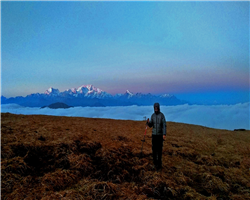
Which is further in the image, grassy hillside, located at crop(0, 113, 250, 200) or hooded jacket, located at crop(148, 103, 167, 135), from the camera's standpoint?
hooded jacket, located at crop(148, 103, 167, 135)

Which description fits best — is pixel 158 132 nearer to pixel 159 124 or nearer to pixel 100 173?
pixel 159 124

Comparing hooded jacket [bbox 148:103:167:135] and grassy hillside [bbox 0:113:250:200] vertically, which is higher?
hooded jacket [bbox 148:103:167:135]

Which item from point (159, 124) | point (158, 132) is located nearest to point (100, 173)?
point (158, 132)

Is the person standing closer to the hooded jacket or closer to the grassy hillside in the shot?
the hooded jacket

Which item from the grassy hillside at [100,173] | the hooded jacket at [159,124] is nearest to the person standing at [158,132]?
the hooded jacket at [159,124]

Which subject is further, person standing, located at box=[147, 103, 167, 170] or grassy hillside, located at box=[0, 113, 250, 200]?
person standing, located at box=[147, 103, 167, 170]

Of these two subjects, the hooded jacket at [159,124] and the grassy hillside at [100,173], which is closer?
the grassy hillside at [100,173]

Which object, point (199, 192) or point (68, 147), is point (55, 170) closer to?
point (68, 147)

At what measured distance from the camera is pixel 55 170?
9.08 meters

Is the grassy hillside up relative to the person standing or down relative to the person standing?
down

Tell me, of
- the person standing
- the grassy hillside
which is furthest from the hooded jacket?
the grassy hillside

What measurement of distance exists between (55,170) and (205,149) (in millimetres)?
16161

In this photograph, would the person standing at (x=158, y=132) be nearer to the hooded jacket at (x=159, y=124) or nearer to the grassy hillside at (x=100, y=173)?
the hooded jacket at (x=159, y=124)

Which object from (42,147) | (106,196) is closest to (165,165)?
(106,196)
